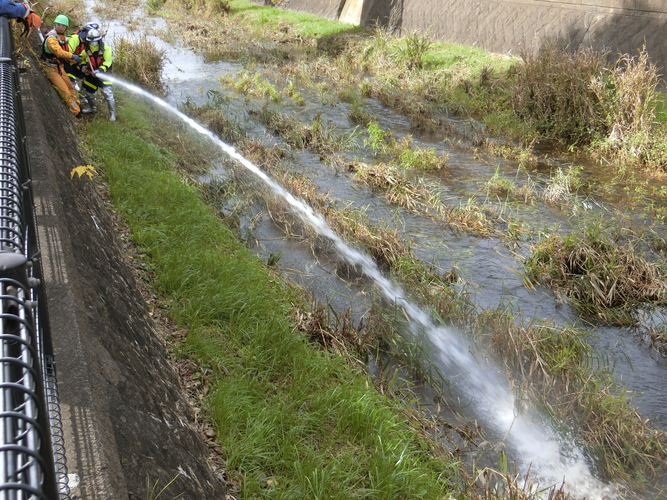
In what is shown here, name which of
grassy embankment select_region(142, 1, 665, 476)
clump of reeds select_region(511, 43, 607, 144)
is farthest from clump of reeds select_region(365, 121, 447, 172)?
clump of reeds select_region(511, 43, 607, 144)

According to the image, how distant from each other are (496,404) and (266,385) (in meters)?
2.27

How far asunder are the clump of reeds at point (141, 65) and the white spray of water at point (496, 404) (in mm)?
9110

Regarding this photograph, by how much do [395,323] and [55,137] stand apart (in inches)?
187

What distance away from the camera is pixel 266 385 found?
509 cm

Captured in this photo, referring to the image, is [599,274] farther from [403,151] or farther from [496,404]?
[403,151]

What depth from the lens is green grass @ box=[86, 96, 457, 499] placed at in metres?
4.18

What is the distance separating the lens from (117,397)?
126 inches

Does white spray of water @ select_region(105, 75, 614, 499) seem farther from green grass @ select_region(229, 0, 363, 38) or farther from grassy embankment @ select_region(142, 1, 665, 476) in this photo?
green grass @ select_region(229, 0, 363, 38)

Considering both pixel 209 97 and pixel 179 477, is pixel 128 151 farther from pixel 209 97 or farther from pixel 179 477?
pixel 179 477

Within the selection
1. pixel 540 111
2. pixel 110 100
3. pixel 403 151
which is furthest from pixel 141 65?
pixel 540 111

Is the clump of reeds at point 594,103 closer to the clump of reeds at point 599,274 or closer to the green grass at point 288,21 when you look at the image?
the clump of reeds at point 599,274

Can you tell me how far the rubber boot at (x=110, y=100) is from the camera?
11156 millimetres

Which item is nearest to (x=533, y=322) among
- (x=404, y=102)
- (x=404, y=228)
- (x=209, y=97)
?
(x=404, y=228)

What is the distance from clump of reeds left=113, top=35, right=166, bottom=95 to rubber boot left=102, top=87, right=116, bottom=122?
3.62m
